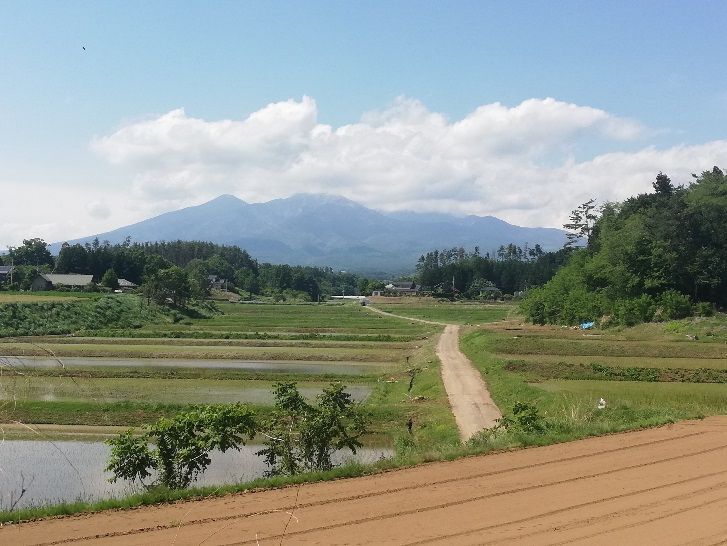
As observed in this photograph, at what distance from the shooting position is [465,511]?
29.5 ft

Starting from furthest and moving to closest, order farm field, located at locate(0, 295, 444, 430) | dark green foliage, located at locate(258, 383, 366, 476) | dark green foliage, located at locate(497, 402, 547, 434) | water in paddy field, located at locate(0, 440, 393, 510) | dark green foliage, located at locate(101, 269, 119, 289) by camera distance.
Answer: dark green foliage, located at locate(101, 269, 119, 289) < farm field, located at locate(0, 295, 444, 430) < dark green foliage, located at locate(497, 402, 547, 434) < water in paddy field, located at locate(0, 440, 393, 510) < dark green foliage, located at locate(258, 383, 366, 476)

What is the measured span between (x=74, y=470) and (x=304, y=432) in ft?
18.4

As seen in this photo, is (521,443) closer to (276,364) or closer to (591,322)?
(276,364)

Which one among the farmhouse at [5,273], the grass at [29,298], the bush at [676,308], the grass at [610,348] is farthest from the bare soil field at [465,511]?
the farmhouse at [5,273]

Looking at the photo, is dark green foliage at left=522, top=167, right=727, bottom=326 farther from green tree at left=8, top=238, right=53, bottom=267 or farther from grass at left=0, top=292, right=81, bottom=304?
green tree at left=8, top=238, right=53, bottom=267

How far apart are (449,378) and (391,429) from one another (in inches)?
332

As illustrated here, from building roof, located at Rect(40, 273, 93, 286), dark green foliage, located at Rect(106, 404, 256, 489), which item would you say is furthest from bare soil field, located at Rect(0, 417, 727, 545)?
building roof, located at Rect(40, 273, 93, 286)

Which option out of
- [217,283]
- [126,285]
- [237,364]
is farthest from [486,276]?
[237,364]

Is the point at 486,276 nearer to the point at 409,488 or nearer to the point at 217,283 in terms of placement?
the point at 217,283

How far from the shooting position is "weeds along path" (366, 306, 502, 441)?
701 inches

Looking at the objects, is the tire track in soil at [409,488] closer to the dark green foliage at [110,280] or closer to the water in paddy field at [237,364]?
the water in paddy field at [237,364]

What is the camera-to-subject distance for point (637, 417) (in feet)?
52.0

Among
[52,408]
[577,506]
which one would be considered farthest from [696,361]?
[52,408]

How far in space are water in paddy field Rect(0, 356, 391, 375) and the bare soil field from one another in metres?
19.4
